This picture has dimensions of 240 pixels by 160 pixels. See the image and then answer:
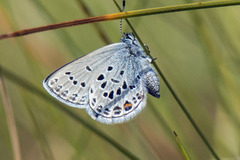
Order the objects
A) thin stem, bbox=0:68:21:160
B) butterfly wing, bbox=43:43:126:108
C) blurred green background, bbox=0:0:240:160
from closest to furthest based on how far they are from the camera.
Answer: thin stem, bbox=0:68:21:160 → butterfly wing, bbox=43:43:126:108 → blurred green background, bbox=0:0:240:160

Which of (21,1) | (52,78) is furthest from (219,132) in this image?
(21,1)

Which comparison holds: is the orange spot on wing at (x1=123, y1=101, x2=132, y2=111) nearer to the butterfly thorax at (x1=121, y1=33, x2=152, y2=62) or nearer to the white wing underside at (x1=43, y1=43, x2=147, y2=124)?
the white wing underside at (x1=43, y1=43, x2=147, y2=124)

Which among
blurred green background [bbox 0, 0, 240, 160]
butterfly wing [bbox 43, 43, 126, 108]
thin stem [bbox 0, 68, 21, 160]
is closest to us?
thin stem [bbox 0, 68, 21, 160]

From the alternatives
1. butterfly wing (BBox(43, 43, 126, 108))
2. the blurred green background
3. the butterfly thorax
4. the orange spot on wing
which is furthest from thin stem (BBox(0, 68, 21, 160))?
the butterfly thorax

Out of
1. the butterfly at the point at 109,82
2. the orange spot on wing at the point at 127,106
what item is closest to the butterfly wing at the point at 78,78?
the butterfly at the point at 109,82

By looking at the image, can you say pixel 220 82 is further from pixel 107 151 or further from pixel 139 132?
pixel 107 151

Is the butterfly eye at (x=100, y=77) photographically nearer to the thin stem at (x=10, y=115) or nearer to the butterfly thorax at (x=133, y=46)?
the butterfly thorax at (x=133, y=46)

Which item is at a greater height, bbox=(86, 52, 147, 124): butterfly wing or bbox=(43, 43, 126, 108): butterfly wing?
bbox=(43, 43, 126, 108): butterfly wing

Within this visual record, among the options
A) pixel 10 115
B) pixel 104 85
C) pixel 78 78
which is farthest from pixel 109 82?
pixel 10 115
